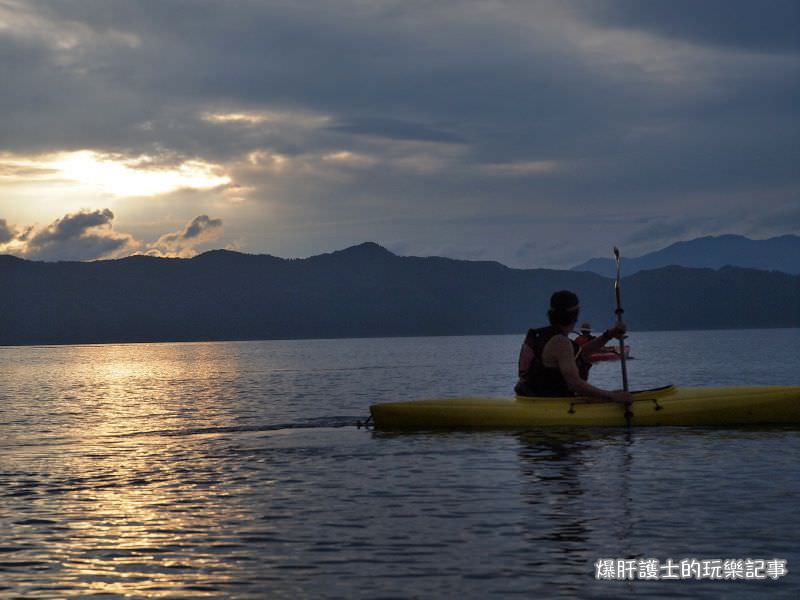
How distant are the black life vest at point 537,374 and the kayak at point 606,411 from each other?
8.7 inches

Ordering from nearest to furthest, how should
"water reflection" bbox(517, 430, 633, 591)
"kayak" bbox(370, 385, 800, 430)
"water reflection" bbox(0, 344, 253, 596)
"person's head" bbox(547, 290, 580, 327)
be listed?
1. "water reflection" bbox(0, 344, 253, 596)
2. "water reflection" bbox(517, 430, 633, 591)
3. "person's head" bbox(547, 290, 580, 327)
4. "kayak" bbox(370, 385, 800, 430)

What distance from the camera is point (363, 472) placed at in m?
15.5

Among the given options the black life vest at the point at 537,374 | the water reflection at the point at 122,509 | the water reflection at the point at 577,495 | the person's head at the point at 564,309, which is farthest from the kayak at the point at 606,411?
the water reflection at the point at 122,509

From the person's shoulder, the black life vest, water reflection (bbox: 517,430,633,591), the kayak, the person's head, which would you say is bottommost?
water reflection (bbox: 517,430,633,591)

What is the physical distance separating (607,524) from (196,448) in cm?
1094

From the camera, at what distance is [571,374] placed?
17281 millimetres

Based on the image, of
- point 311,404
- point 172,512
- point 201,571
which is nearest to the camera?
point 201,571

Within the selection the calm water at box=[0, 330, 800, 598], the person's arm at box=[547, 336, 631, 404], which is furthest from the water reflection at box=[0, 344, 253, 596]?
the person's arm at box=[547, 336, 631, 404]

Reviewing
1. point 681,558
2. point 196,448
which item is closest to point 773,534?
point 681,558

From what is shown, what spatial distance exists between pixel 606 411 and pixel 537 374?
1331mm

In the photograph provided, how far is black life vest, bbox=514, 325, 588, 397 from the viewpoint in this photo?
17.4 m

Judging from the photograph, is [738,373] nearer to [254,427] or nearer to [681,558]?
[254,427]

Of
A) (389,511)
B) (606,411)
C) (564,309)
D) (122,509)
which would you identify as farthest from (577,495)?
(122,509)

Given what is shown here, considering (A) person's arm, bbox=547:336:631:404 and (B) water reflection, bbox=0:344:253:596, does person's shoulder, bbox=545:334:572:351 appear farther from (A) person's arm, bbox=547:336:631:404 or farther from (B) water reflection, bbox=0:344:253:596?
(B) water reflection, bbox=0:344:253:596
